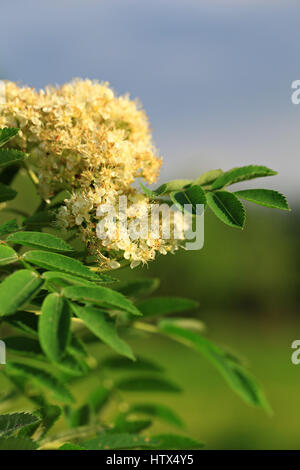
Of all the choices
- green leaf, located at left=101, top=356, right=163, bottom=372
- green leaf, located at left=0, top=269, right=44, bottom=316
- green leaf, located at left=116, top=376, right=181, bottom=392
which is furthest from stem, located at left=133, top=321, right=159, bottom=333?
green leaf, located at left=0, top=269, right=44, bottom=316

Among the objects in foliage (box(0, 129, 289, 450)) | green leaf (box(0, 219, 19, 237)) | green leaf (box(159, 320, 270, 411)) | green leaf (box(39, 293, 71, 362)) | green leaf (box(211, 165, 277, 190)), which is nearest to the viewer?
green leaf (box(39, 293, 71, 362))

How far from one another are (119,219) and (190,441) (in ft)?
2.98

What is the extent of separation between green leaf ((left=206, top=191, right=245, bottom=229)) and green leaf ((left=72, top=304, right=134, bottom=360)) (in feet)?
1.56

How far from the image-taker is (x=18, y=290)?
116 centimetres

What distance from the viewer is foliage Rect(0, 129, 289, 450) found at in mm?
1178

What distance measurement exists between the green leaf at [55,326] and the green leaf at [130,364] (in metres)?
1.38

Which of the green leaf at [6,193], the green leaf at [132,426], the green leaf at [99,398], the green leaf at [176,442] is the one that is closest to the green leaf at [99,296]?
the green leaf at [6,193]

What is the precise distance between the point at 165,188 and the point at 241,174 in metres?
0.28

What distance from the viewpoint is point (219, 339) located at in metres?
23.0

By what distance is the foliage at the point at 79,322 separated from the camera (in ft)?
3.86

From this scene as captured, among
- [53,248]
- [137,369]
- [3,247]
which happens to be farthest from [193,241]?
[137,369]

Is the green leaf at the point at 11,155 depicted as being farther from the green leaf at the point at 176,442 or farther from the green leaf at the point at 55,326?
the green leaf at the point at 176,442

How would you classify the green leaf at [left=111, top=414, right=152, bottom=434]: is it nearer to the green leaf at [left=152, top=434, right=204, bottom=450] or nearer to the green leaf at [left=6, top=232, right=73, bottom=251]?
the green leaf at [left=152, top=434, right=204, bottom=450]
